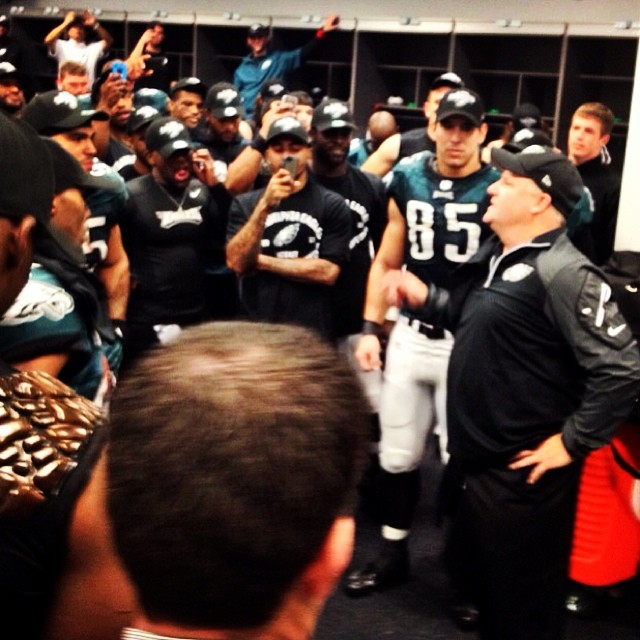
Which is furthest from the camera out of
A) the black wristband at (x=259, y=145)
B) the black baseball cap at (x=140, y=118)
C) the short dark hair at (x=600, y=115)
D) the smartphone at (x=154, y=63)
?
the smartphone at (x=154, y=63)

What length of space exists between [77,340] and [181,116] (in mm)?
4066

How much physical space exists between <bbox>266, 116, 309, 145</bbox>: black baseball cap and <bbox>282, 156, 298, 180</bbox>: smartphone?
136mm

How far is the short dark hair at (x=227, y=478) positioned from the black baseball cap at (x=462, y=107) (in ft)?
8.19

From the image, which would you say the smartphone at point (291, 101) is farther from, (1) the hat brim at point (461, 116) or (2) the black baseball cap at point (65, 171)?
(2) the black baseball cap at point (65, 171)

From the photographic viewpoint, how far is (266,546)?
0.70 metres

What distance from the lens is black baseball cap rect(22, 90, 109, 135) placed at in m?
3.18

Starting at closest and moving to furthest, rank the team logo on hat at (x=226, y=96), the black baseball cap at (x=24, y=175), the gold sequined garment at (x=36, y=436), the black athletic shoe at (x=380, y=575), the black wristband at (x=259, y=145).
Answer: the gold sequined garment at (x=36, y=436)
the black baseball cap at (x=24, y=175)
the black athletic shoe at (x=380, y=575)
the black wristband at (x=259, y=145)
the team logo on hat at (x=226, y=96)

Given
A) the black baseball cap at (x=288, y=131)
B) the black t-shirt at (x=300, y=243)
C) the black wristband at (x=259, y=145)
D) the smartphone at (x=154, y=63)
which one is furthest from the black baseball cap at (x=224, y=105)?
the smartphone at (x=154, y=63)

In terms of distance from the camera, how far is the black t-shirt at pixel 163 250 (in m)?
3.54

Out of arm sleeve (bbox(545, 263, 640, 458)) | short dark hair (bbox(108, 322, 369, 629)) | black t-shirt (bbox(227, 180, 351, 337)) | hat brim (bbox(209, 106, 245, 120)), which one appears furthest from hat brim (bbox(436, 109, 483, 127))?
short dark hair (bbox(108, 322, 369, 629))

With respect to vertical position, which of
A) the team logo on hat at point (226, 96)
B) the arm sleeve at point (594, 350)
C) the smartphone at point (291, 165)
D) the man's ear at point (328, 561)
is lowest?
the arm sleeve at point (594, 350)

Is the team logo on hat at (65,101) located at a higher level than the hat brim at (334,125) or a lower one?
higher

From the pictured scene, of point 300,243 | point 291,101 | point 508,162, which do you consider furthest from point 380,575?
point 291,101

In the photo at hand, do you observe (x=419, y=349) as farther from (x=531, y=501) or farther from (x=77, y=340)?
(x=77, y=340)
